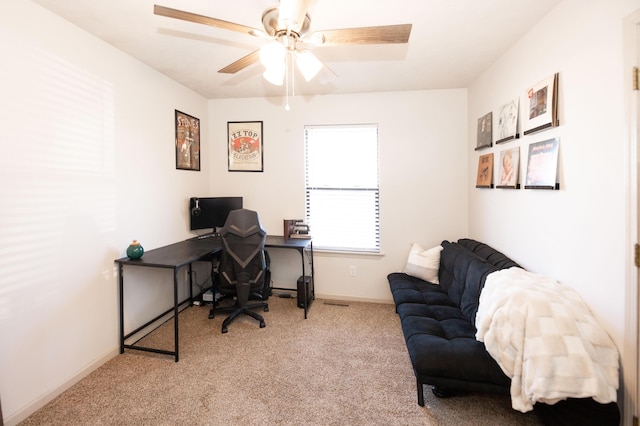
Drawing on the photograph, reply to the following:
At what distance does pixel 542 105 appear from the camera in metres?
1.98

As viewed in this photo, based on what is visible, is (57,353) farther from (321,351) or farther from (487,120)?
(487,120)

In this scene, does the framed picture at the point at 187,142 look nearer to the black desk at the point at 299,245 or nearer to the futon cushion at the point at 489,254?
the black desk at the point at 299,245

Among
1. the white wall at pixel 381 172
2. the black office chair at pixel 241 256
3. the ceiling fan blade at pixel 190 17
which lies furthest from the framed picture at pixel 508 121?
the black office chair at pixel 241 256

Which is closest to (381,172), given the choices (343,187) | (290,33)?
(343,187)

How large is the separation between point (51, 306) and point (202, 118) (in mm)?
2606

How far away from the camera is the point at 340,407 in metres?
1.89

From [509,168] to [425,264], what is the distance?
1272mm

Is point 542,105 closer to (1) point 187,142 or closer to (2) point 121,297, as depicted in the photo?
(1) point 187,142

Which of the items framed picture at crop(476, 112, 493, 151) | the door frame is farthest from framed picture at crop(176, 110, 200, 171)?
the door frame

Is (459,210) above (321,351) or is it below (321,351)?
above

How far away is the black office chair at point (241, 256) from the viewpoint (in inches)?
110

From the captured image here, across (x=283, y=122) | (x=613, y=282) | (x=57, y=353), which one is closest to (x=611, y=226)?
(x=613, y=282)

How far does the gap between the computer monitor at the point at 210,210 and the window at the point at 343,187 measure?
1.01 metres

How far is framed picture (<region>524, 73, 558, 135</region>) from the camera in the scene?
6.12 feet
